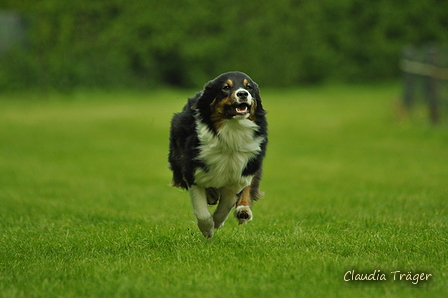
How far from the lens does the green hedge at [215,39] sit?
28.5 m

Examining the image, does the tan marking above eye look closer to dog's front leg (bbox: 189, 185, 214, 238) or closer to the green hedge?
dog's front leg (bbox: 189, 185, 214, 238)

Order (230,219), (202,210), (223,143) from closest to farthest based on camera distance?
(223,143)
(202,210)
(230,219)

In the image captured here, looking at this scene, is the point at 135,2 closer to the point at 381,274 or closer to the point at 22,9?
the point at 22,9

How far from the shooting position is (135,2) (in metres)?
29.5

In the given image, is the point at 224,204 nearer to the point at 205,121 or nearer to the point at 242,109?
the point at 205,121

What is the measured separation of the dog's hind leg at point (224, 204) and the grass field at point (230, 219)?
0.19m

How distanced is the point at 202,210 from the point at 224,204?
0.32m

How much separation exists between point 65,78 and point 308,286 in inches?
988

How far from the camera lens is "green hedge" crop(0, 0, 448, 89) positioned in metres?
28.5

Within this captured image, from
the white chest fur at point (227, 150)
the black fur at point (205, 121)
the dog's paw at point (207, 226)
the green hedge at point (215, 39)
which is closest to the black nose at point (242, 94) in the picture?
the black fur at point (205, 121)

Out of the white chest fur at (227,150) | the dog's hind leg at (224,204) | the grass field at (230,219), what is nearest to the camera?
the grass field at (230,219)

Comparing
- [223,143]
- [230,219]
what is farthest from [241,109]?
[230,219]

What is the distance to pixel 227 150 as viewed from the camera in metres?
5.53

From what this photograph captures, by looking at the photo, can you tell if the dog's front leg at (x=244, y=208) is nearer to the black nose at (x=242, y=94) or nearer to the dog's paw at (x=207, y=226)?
the dog's paw at (x=207, y=226)
